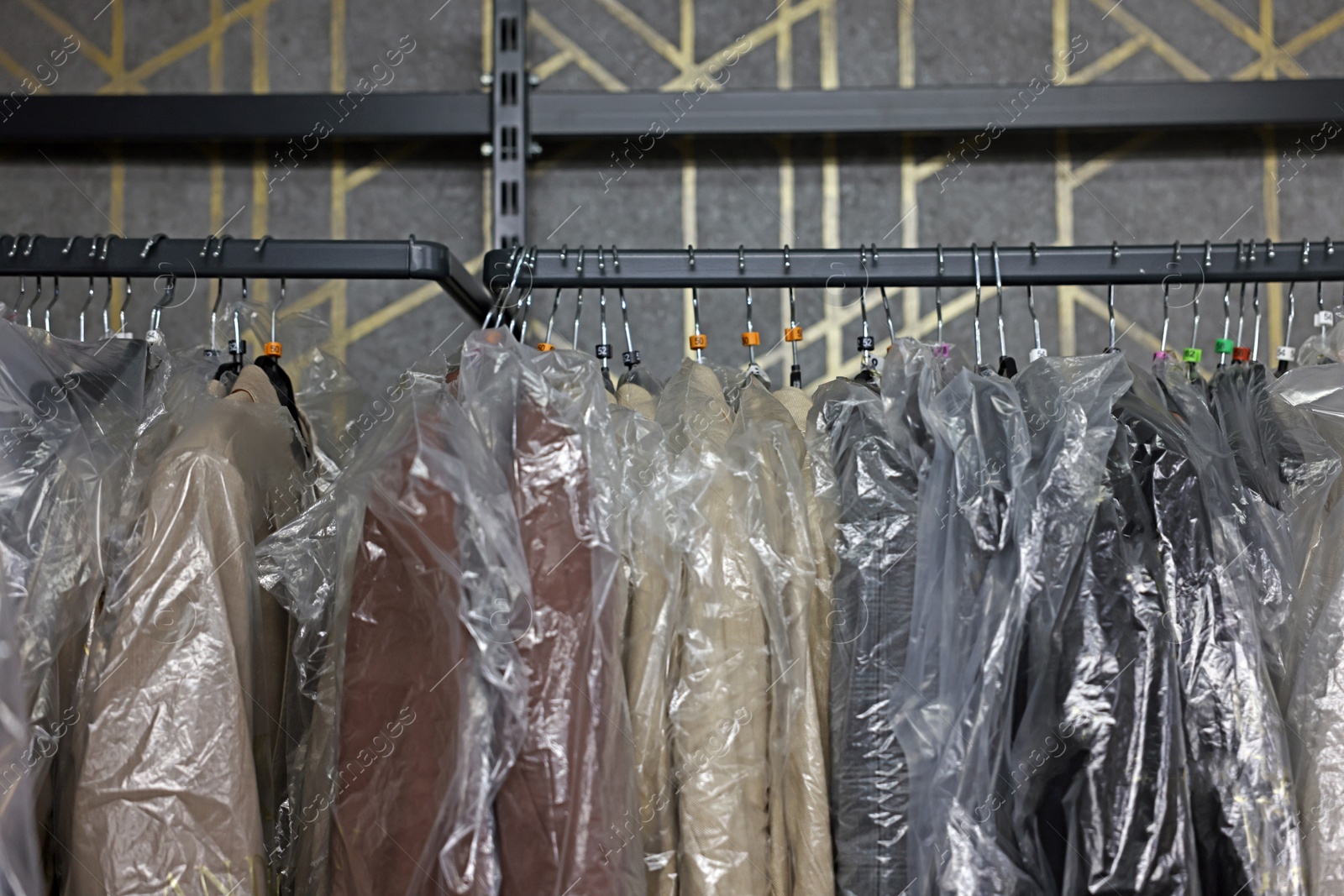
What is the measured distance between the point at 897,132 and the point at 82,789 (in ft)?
4.33

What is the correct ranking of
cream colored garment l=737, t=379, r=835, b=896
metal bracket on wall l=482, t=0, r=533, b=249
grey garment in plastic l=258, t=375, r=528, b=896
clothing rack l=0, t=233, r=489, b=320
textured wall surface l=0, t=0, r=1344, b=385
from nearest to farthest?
grey garment in plastic l=258, t=375, r=528, b=896, cream colored garment l=737, t=379, r=835, b=896, clothing rack l=0, t=233, r=489, b=320, metal bracket on wall l=482, t=0, r=533, b=249, textured wall surface l=0, t=0, r=1344, b=385

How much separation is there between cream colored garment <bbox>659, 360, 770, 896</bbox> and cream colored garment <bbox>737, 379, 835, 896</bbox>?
2 cm

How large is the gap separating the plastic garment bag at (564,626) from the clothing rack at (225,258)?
0.54ft

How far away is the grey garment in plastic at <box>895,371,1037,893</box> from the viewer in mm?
834

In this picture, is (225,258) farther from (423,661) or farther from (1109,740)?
(1109,740)

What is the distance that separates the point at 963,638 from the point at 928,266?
15.8 inches

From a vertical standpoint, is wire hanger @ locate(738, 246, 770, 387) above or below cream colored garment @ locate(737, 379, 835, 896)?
above

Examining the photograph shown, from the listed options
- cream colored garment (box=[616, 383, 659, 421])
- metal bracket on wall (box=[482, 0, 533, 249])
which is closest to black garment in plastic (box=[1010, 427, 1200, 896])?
cream colored garment (box=[616, 383, 659, 421])

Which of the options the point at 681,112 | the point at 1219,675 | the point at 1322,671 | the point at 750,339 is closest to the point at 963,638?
the point at 1219,675

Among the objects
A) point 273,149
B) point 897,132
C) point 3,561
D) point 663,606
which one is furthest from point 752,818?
point 273,149

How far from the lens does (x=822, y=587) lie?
0.93m

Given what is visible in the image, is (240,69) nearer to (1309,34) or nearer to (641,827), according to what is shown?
(641,827)

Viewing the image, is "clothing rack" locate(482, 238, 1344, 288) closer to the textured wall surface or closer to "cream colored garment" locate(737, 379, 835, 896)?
"cream colored garment" locate(737, 379, 835, 896)

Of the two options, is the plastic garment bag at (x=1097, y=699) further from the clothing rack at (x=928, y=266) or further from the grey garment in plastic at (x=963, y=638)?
the clothing rack at (x=928, y=266)
